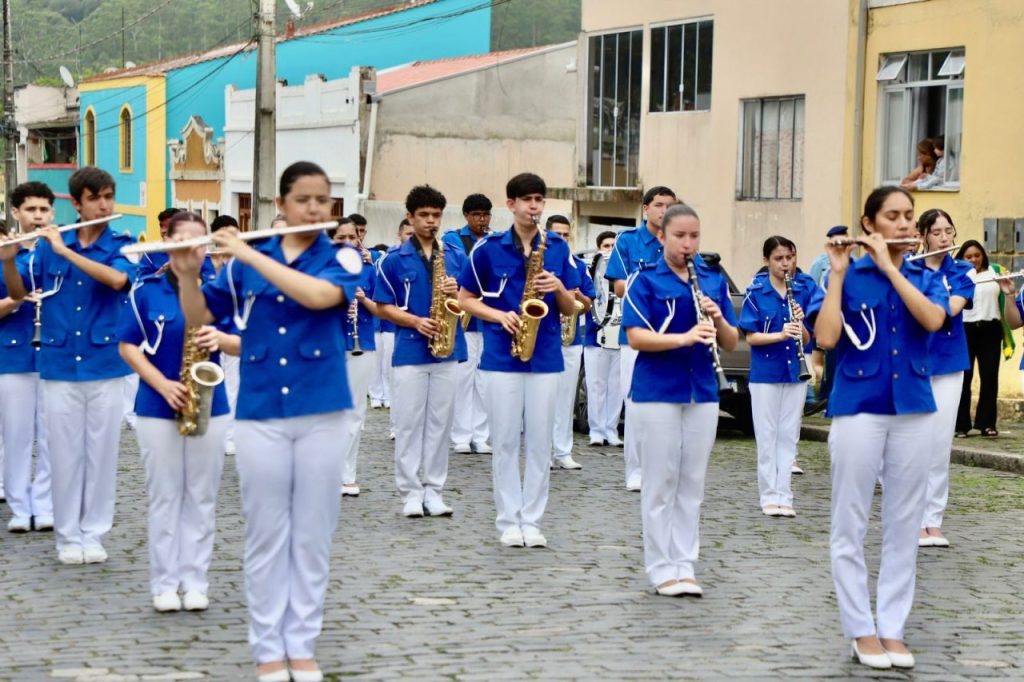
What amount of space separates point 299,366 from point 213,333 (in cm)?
118

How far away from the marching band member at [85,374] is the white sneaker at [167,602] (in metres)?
1.45

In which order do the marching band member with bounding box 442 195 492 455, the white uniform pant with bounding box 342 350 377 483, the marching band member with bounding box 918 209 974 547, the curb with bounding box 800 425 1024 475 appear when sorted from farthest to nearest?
the marching band member with bounding box 442 195 492 455, the curb with bounding box 800 425 1024 475, the white uniform pant with bounding box 342 350 377 483, the marching band member with bounding box 918 209 974 547

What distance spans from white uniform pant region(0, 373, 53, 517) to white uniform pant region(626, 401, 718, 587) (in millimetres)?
4262

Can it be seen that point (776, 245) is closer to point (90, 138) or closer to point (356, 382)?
point (356, 382)

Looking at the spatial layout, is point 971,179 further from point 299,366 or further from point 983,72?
point 299,366

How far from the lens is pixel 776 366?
40.3 feet

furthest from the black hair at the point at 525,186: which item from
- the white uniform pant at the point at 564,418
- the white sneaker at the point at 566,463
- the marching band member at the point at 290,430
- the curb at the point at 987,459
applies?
the curb at the point at 987,459

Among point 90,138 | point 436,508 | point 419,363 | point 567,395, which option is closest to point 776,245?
point 419,363

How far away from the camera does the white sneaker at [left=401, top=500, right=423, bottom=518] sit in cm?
1158

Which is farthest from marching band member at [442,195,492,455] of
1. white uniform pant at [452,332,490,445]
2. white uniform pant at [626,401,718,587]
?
white uniform pant at [626,401,718,587]

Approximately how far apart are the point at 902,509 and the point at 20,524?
6.05 meters

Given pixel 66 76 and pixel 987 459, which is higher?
pixel 66 76

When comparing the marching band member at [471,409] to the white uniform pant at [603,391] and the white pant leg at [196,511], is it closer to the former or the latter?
the white uniform pant at [603,391]

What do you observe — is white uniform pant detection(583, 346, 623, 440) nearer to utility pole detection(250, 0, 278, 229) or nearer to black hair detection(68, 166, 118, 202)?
black hair detection(68, 166, 118, 202)
